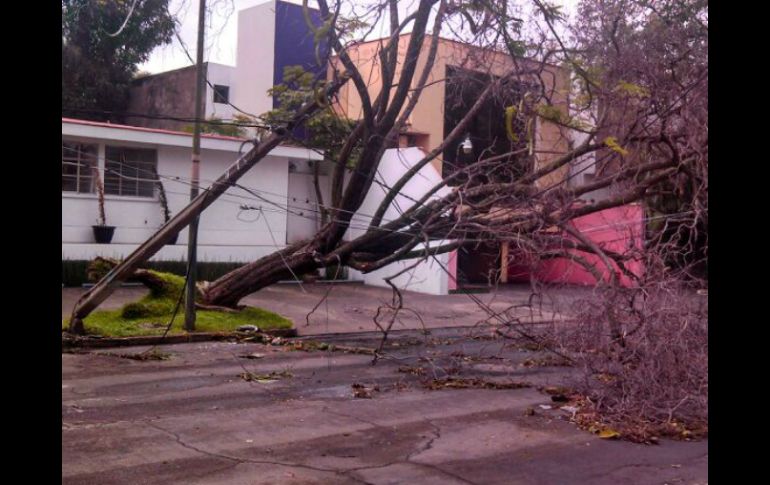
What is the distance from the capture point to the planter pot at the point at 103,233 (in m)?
21.7

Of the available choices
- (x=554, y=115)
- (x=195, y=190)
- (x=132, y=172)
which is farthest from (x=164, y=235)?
(x=132, y=172)

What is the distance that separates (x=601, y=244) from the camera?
13680 millimetres

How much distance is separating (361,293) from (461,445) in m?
16.8

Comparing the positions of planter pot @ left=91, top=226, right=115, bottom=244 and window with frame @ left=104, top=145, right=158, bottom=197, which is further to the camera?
window with frame @ left=104, top=145, right=158, bottom=197

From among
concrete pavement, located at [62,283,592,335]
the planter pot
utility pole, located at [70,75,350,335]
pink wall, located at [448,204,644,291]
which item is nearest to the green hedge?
concrete pavement, located at [62,283,592,335]

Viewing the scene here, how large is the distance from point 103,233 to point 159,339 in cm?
750

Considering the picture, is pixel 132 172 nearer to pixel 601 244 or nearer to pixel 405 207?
pixel 405 207

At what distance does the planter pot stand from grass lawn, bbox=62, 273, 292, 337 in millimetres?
5323

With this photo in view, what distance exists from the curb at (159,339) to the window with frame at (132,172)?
7.93m

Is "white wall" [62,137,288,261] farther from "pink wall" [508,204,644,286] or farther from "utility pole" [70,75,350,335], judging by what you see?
"pink wall" [508,204,644,286]

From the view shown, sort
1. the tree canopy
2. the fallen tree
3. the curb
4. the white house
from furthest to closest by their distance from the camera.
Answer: the tree canopy, the white house, the curb, the fallen tree

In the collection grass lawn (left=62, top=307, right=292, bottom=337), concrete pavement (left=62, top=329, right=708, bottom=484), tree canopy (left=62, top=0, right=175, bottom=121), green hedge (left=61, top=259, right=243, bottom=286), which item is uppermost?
tree canopy (left=62, top=0, right=175, bottom=121)

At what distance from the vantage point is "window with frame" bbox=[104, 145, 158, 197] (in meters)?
22.5
